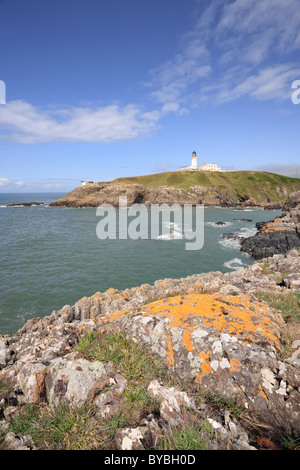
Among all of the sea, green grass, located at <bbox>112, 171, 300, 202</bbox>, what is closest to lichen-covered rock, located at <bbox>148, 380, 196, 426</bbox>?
the sea

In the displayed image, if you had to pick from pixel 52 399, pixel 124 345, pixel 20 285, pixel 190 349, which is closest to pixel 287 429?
pixel 190 349

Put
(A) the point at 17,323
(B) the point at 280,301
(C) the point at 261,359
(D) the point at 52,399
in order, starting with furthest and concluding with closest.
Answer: (A) the point at 17,323 → (B) the point at 280,301 → (C) the point at 261,359 → (D) the point at 52,399

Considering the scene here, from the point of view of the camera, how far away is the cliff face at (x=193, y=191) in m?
100

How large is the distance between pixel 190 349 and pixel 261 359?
1.47 meters

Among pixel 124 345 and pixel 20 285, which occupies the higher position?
pixel 124 345

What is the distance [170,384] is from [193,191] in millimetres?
117449

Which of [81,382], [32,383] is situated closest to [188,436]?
[81,382]

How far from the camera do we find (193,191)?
116 metres

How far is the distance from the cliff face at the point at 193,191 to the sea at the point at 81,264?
63.9 meters

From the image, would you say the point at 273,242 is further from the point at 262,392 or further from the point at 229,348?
the point at 262,392

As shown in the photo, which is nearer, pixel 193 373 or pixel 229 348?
pixel 193 373
